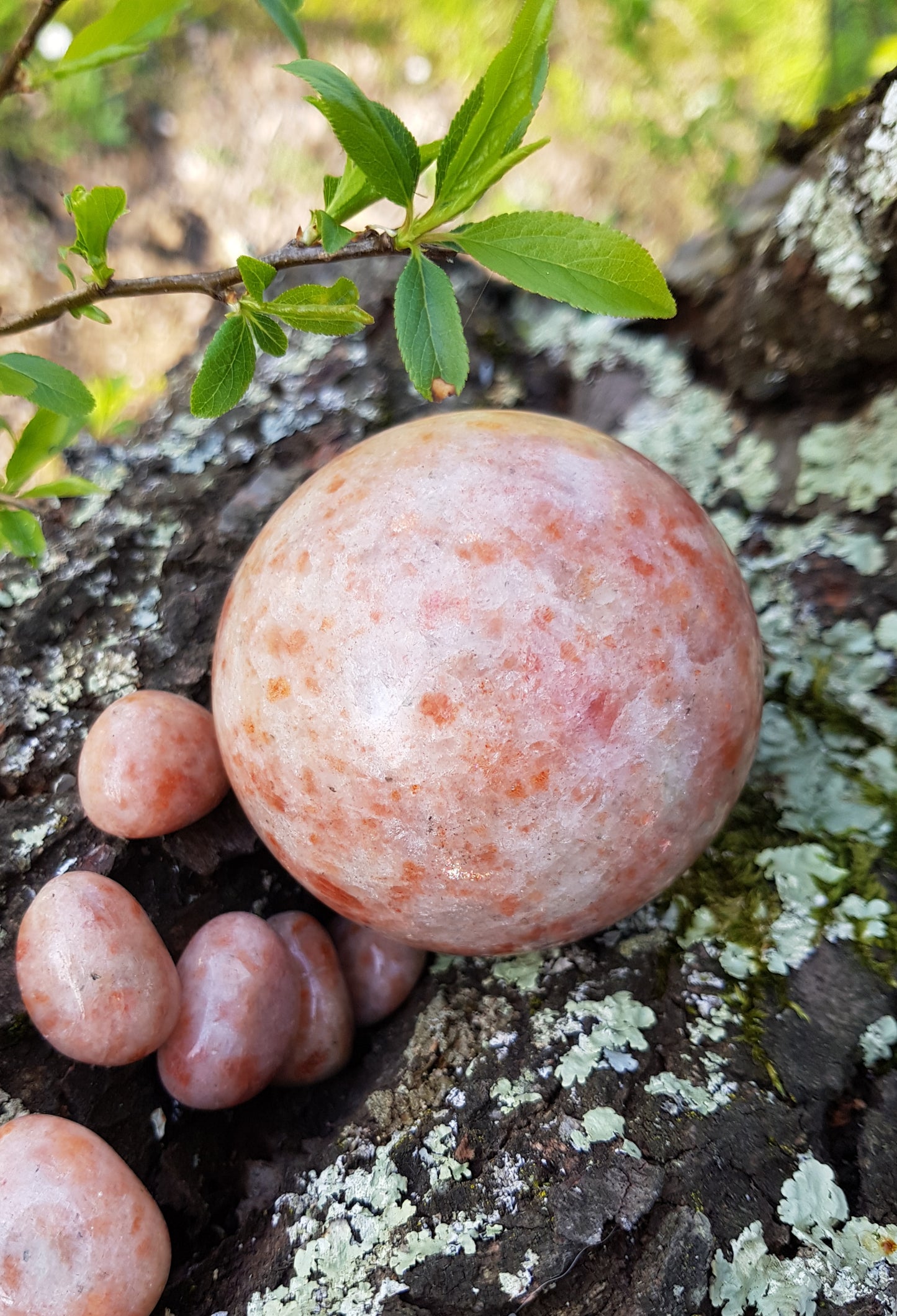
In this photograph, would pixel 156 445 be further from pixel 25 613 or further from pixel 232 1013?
pixel 232 1013

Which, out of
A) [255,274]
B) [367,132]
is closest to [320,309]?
[255,274]

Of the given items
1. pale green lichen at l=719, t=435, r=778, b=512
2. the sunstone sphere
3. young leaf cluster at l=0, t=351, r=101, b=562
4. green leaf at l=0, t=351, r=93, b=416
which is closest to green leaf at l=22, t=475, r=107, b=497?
young leaf cluster at l=0, t=351, r=101, b=562

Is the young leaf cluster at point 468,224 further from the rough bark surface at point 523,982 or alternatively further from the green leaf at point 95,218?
the rough bark surface at point 523,982

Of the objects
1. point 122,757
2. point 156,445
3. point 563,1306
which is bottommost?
point 563,1306

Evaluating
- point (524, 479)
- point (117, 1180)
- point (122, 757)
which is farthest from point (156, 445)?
point (117, 1180)

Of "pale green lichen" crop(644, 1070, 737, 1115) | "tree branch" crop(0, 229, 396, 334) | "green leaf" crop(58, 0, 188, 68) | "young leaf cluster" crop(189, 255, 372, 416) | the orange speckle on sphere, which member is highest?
"green leaf" crop(58, 0, 188, 68)

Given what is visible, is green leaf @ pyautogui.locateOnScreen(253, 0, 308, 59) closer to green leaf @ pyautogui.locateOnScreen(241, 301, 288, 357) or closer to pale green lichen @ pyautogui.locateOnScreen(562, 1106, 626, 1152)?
green leaf @ pyautogui.locateOnScreen(241, 301, 288, 357)
